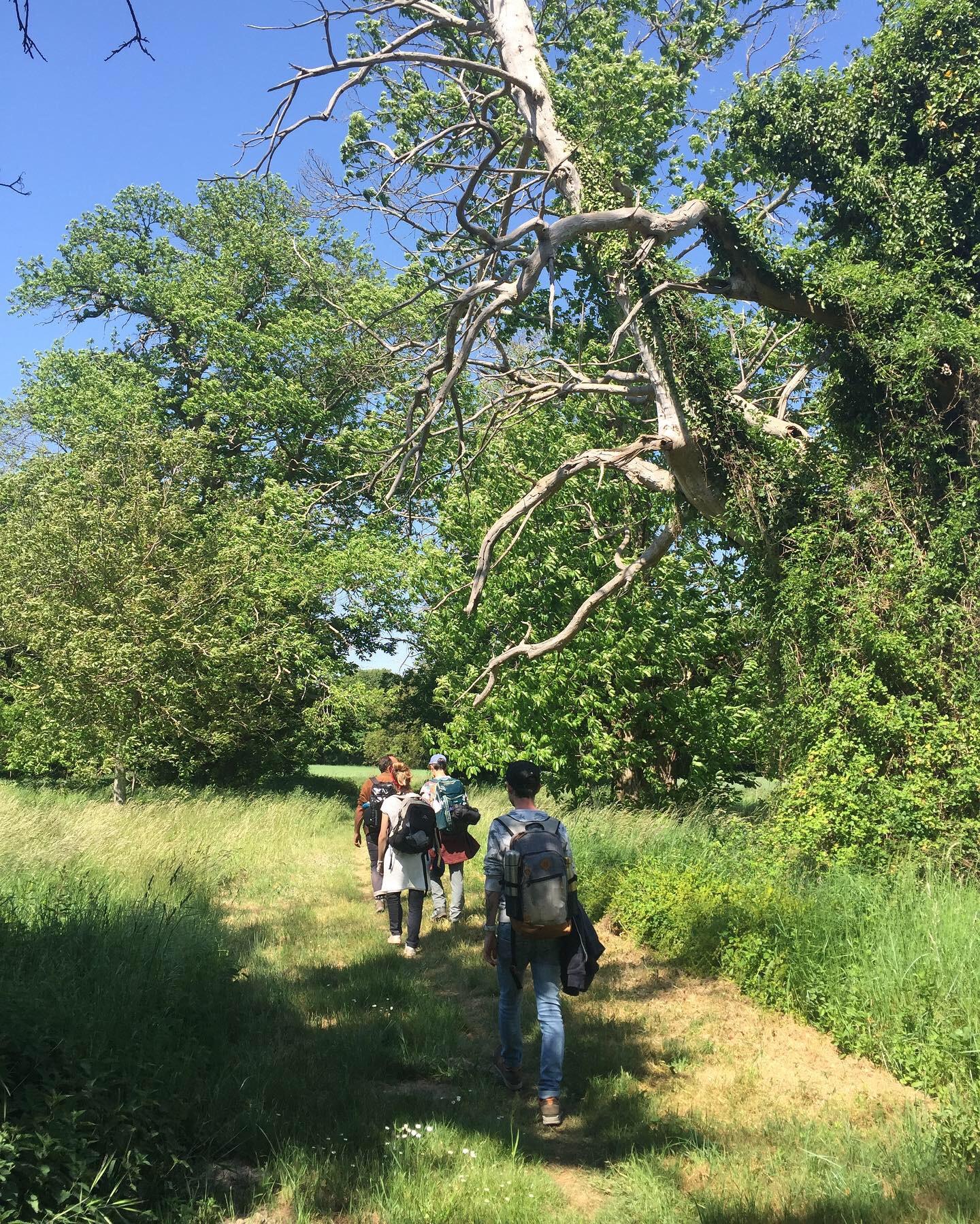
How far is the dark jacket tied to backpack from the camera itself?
4980 mm

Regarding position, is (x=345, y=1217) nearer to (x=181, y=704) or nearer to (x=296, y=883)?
(x=296, y=883)

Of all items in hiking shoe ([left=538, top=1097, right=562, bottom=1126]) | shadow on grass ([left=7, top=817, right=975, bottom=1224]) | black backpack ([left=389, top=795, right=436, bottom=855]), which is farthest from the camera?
black backpack ([left=389, top=795, right=436, bottom=855])

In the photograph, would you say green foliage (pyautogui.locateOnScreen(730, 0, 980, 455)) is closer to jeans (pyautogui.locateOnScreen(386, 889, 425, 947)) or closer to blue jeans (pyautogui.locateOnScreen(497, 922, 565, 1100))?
jeans (pyautogui.locateOnScreen(386, 889, 425, 947))

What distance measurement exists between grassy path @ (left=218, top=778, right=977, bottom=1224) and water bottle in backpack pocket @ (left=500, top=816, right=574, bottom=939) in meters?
0.94

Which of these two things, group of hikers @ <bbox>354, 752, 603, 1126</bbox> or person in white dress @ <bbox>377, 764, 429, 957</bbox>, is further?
person in white dress @ <bbox>377, 764, 429, 957</bbox>

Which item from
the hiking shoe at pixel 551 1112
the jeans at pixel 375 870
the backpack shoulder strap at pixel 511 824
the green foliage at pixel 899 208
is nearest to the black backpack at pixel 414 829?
the jeans at pixel 375 870

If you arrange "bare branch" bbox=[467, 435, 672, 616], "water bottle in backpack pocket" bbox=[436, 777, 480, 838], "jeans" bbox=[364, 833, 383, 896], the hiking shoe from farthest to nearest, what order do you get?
"bare branch" bbox=[467, 435, 672, 616], "jeans" bbox=[364, 833, 383, 896], "water bottle in backpack pocket" bbox=[436, 777, 480, 838], the hiking shoe

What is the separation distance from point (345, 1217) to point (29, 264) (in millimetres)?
32968

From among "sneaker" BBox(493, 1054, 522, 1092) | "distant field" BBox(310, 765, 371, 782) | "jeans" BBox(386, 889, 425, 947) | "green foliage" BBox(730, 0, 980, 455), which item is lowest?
"distant field" BBox(310, 765, 371, 782)

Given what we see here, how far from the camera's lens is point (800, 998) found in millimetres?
6055

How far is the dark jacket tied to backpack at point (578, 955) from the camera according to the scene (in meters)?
4.98

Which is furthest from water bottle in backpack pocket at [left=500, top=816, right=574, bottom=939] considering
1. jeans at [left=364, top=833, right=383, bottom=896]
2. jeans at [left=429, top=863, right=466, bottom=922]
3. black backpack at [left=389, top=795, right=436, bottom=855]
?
jeans at [left=364, top=833, right=383, bottom=896]

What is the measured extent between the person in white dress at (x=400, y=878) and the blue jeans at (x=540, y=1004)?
2.64 metres

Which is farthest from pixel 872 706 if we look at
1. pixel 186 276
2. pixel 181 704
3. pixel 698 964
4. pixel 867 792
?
pixel 186 276
